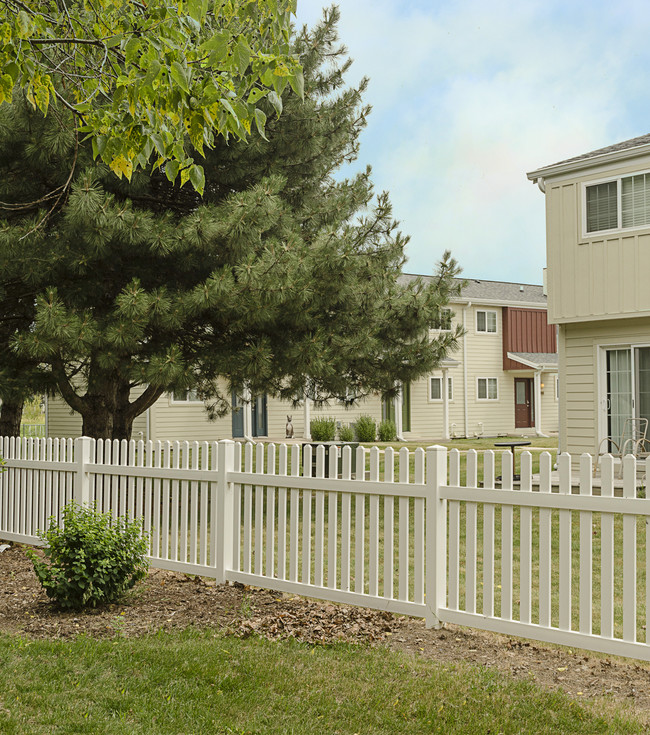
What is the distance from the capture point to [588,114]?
155 ft

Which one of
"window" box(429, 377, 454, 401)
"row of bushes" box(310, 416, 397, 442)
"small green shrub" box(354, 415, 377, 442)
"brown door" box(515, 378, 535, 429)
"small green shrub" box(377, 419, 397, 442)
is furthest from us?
"brown door" box(515, 378, 535, 429)

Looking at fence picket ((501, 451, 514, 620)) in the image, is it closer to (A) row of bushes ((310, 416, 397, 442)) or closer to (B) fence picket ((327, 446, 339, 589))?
(B) fence picket ((327, 446, 339, 589))

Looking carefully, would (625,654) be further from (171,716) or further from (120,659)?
(120,659)

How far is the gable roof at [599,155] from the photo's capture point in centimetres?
1342

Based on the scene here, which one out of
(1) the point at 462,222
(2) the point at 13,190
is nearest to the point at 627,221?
(2) the point at 13,190

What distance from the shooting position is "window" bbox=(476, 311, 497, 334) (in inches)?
1236

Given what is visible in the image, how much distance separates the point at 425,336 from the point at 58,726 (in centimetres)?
1062

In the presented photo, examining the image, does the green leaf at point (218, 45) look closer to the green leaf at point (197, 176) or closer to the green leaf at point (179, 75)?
the green leaf at point (179, 75)

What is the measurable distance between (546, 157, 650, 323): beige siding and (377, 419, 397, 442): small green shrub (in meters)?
12.2

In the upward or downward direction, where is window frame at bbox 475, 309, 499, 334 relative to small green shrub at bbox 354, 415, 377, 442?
upward

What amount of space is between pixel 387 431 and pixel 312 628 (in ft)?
67.5

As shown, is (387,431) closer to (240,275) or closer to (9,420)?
(9,420)

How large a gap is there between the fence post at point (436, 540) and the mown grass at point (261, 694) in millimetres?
689

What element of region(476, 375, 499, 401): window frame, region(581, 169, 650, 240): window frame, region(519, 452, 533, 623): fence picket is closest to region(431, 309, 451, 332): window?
region(581, 169, 650, 240): window frame
